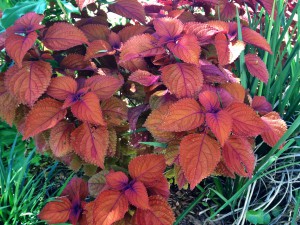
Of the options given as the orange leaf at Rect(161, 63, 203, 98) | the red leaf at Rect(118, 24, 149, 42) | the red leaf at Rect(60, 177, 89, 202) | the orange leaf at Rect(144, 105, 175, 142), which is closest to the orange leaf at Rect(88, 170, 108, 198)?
the red leaf at Rect(60, 177, 89, 202)

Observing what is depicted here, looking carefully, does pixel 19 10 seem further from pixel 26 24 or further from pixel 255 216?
pixel 255 216

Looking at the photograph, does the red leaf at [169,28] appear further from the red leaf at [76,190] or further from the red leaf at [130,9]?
the red leaf at [76,190]

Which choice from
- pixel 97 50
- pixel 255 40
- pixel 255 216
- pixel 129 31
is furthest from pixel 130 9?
pixel 255 216

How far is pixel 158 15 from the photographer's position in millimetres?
1333

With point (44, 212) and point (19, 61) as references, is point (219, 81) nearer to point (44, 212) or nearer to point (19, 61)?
point (19, 61)

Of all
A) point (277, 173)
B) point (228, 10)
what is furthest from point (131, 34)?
point (277, 173)

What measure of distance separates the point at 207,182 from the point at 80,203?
20.4 inches

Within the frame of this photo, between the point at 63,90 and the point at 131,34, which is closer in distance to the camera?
the point at 63,90

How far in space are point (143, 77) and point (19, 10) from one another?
1.57 feet

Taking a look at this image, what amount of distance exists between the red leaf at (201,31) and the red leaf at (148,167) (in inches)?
14.2

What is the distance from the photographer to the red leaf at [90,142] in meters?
1.01

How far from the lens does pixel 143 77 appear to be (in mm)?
1048

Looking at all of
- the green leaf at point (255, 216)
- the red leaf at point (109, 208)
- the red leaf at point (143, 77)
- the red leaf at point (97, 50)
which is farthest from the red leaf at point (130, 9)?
the green leaf at point (255, 216)

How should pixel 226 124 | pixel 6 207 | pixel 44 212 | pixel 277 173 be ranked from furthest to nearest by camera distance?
pixel 277 173
pixel 6 207
pixel 44 212
pixel 226 124
